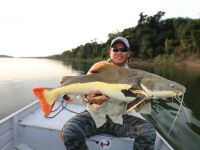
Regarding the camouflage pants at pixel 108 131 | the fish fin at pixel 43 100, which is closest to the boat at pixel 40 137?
the camouflage pants at pixel 108 131

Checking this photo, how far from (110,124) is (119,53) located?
1.37m

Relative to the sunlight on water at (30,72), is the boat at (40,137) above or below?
above

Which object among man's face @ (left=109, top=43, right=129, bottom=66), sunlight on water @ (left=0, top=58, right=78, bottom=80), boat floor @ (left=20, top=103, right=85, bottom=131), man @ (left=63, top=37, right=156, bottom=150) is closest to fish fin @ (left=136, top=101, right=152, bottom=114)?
man @ (left=63, top=37, right=156, bottom=150)

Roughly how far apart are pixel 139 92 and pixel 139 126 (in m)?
1.20

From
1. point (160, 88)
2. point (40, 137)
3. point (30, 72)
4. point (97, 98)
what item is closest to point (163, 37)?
point (30, 72)

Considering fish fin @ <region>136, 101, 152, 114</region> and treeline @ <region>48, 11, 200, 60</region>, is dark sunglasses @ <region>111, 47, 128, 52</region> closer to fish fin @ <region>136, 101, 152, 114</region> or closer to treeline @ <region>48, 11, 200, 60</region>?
fish fin @ <region>136, 101, 152, 114</region>

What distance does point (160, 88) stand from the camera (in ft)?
11.7

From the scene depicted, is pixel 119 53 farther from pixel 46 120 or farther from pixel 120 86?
pixel 46 120

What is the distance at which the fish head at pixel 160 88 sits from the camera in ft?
11.5

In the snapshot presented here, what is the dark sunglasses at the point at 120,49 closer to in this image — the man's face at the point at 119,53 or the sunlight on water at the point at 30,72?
the man's face at the point at 119,53

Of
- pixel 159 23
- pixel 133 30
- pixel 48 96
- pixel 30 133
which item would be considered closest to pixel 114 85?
pixel 48 96

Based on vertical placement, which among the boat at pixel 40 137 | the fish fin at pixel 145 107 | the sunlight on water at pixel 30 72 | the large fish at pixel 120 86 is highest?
the large fish at pixel 120 86

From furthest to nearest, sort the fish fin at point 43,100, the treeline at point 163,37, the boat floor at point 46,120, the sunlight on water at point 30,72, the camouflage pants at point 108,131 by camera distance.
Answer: the treeline at point 163,37
the sunlight on water at point 30,72
the boat floor at point 46,120
the camouflage pants at point 108,131
the fish fin at point 43,100

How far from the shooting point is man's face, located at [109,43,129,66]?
195 inches
